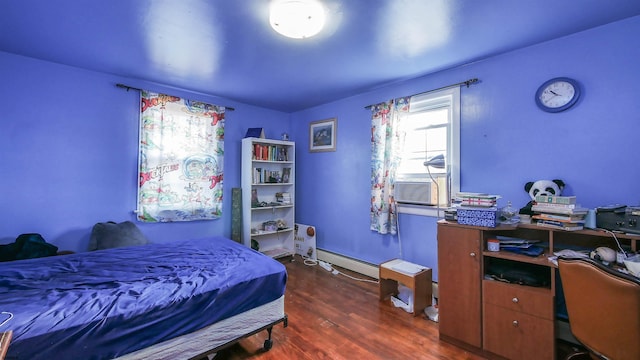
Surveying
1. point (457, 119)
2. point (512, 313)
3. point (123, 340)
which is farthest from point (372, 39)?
point (123, 340)

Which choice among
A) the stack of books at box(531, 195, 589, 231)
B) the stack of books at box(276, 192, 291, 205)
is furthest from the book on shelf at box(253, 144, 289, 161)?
the stack of books at box(531, 195, 589, 231)

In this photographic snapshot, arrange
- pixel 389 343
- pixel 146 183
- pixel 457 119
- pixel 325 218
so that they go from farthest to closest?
pixel 325 218 < pixel 146 183 < pixel 457 119 < pixel 389 343

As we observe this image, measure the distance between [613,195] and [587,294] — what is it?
42.3 inches

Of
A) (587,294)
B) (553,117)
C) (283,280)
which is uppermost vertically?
(553,117)

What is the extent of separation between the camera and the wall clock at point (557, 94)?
6.68 feet

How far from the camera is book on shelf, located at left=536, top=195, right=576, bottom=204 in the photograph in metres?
1.78

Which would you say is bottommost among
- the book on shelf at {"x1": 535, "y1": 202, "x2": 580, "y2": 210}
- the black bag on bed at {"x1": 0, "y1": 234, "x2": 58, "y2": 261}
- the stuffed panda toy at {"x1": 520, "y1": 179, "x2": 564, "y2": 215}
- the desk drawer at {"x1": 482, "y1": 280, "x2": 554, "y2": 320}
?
the desk drawer at {"x1": 482, "y1": 280, "x2": 554, "y2": 320}

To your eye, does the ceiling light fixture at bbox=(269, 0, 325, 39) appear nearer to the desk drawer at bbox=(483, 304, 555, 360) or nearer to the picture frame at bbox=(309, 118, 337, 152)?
the picture frame at bbox=(309, 118, 337, 152)

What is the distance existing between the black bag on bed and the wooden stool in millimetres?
3235

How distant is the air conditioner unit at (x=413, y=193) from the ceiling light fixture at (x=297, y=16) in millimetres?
1849

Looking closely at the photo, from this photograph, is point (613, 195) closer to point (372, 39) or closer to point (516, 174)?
point (516, 174)

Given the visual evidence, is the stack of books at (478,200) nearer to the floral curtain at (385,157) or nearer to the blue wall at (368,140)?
the blue wall at (368,140)

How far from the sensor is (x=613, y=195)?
190 cm

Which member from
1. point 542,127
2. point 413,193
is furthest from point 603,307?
point 413,193
